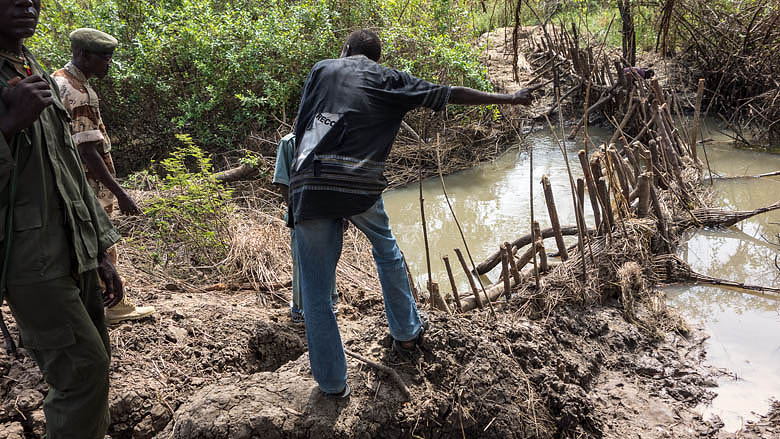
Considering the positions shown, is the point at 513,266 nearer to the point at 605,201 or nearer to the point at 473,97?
the point at 605,201

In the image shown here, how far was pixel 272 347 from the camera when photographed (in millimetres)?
3361

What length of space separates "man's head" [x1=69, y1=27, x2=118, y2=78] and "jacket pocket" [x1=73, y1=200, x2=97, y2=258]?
1420 millimetres

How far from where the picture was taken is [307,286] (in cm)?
224

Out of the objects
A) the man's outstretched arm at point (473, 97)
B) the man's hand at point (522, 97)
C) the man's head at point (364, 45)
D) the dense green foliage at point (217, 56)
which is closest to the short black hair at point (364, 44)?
the man's head at point (364, 45)


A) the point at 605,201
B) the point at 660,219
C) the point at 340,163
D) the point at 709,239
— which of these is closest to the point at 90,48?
the point at 340,163

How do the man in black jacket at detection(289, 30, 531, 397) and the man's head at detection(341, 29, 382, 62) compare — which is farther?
the man's head at detection(341, 29, 382, 62)

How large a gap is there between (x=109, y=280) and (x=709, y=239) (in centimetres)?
514

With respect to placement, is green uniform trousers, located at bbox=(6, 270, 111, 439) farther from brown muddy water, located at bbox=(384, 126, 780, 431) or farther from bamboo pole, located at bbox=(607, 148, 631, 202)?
bamboo pole, located at bbox=(607, 148, 631, 202)

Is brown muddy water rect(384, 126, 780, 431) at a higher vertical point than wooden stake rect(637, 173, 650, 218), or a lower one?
lower

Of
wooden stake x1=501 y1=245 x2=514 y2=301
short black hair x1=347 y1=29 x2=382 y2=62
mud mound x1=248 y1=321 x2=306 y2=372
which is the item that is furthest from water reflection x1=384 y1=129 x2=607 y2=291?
short black hair x1=347 y1=29 x2=382 y2=62

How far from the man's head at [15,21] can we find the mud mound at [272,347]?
6.96 feet

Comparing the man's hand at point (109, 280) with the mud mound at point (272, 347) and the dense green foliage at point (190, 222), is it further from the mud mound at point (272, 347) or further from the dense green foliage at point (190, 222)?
the dense green foliage at point (190, 222)

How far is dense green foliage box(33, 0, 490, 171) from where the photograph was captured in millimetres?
6906

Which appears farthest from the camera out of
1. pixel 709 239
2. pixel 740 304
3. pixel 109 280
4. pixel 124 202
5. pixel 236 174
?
pixel 236 174
